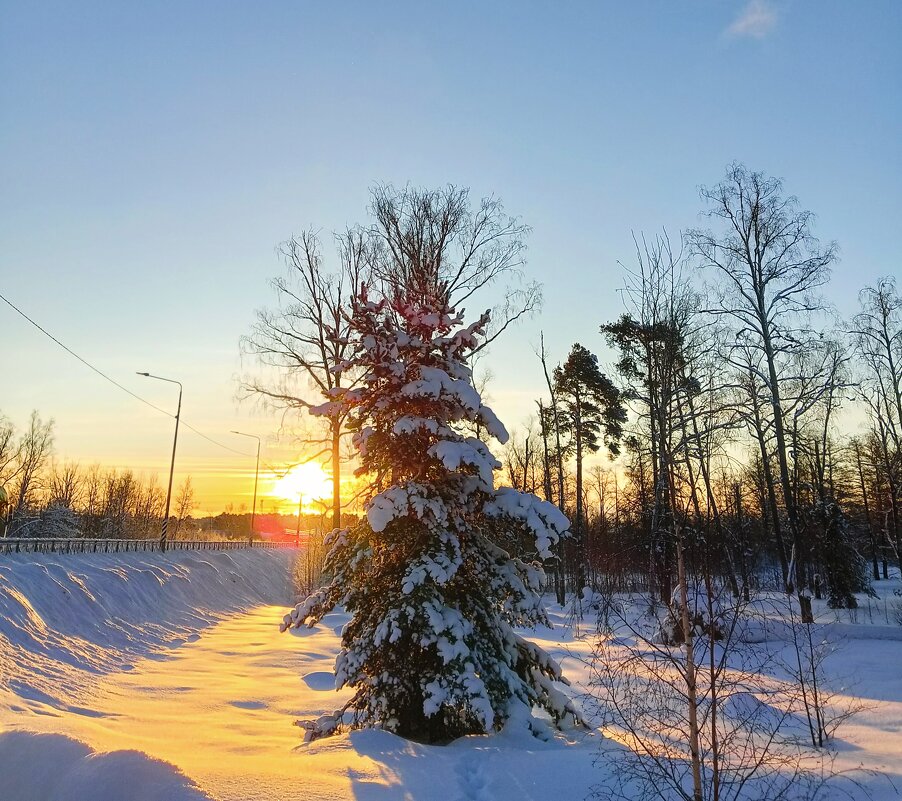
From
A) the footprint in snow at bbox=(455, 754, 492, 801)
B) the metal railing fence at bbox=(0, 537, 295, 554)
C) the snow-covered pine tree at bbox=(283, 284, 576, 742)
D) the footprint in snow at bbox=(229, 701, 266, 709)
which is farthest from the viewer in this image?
the metal railing fence at bbox=(0, 537, 295, 554)

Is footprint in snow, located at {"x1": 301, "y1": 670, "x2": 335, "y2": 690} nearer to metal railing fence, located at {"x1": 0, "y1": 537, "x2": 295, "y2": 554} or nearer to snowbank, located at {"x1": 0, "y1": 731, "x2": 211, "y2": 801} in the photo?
snowbank, located at {"x1": 0, "y1": 731, "x2": 211, "y2": 801}

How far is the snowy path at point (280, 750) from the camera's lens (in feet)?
18.7

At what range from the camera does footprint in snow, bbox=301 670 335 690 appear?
13.3 meters

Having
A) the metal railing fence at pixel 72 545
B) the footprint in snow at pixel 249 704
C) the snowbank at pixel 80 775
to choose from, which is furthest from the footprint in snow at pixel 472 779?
the metal railing fence at pixel 72 545

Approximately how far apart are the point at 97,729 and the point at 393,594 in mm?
3766

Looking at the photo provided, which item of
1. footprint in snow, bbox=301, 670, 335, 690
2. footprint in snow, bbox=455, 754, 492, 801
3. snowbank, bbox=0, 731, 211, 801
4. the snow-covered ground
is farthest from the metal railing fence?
footprint in snow, bbox=455, 754, 492, 801

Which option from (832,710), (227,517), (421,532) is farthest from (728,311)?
(227,517)

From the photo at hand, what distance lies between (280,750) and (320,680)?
7027mm

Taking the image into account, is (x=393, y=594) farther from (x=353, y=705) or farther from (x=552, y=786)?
(x=552, y=786)

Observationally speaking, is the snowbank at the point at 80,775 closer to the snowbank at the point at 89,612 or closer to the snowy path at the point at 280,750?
the snowy path at the point at 280,750

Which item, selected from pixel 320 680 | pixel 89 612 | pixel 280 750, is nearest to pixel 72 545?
pixel 89 612

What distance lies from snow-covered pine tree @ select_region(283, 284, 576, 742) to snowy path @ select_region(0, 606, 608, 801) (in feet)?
1.94

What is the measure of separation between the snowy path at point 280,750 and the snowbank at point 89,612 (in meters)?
1.00

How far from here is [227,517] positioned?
506 ft
